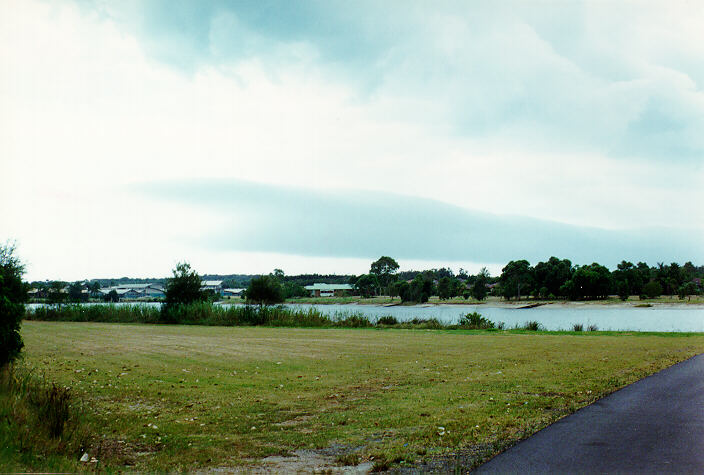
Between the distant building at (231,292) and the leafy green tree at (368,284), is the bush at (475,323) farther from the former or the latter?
the distant building at (231,292)

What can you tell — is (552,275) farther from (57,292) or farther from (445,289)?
(57,292)

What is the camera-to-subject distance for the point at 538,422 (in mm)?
8930

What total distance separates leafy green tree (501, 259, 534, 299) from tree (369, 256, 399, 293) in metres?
46.0

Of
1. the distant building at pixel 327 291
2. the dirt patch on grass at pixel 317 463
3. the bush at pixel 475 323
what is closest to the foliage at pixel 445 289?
the distant building at pixel 327 291

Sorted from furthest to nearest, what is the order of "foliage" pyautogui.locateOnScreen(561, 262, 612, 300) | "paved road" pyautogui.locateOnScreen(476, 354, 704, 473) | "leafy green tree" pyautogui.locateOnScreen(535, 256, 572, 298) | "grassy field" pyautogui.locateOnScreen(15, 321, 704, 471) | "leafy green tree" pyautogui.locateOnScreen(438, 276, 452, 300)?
"leafy green tree" pyautogui.locateOnScreen(438, 276, 452, 300) → "leafy green tree" pyautogui.locateOnScreen(535, 256, 572, 298) → "foliage" pyautogui.locateOnScreen(561, 262, 612, 300) → "grassy field" pyautogui.locateOnScreen(15, 321, 704, 471) → "paved road" pyautogui.locateOnScreen(476, 354, 704, 473)

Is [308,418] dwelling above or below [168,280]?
below

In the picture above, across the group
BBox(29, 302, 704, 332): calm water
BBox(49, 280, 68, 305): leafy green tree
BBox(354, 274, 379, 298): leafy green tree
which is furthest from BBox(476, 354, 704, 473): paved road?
BBox(354, 274, 379, 298): leafy green tree

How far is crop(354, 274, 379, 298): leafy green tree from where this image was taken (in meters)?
165

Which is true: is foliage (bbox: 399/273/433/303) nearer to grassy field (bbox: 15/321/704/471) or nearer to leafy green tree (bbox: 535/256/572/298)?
leafy green tree (bbox: 535/256/572/298)

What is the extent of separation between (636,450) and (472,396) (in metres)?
4.35

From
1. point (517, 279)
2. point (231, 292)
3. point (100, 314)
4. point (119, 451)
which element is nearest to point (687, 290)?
point (517, 279)

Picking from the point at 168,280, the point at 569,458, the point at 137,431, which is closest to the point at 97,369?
the point at 137,431

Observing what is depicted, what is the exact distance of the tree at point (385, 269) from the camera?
550 ft

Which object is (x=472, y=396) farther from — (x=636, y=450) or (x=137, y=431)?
(x=137, y=431)
